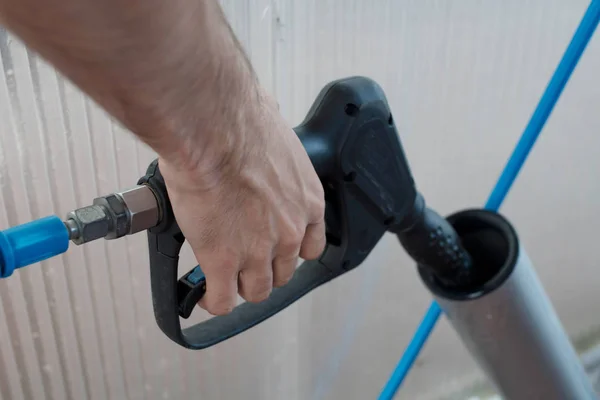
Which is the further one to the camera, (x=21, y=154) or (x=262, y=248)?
(x=21, y=154)

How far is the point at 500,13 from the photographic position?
76 centimetres

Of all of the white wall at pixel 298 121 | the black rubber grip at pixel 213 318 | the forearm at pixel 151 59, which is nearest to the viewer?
the forearm at pixel 151 59

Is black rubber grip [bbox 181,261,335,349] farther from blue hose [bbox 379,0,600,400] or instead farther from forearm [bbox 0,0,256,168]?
blue hose [bbox 379,0,600,400]

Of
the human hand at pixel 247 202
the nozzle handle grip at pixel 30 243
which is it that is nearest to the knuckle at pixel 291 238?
the human hand at pixel 247 202

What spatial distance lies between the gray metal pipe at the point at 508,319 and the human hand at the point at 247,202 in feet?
0.67

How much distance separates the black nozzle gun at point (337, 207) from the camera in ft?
1.30

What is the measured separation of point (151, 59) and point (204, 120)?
0.05 m

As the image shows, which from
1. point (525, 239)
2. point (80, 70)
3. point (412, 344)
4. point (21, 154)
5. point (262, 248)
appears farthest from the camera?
point (525, 239)

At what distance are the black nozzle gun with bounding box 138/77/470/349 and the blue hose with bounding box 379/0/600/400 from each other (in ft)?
0.67

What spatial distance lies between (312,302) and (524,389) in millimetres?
287

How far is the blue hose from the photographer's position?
604 millimetres

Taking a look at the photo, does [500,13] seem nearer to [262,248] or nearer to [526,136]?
[526,136]

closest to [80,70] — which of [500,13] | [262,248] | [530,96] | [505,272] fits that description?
[262,248]

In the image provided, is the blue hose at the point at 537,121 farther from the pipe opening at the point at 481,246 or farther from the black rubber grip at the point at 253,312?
the black rubber grip at the point at 253,312
